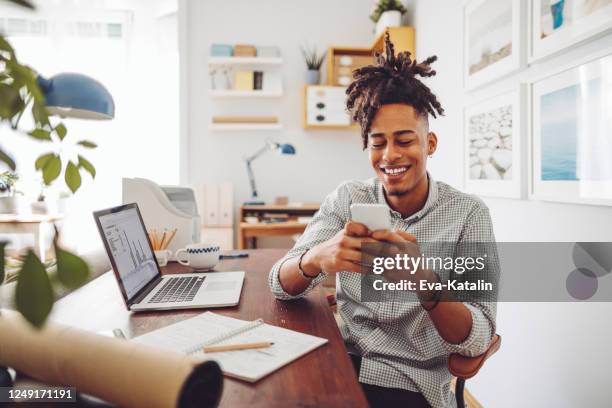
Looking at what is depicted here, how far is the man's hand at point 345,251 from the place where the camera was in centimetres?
90

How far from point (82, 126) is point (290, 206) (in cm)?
199

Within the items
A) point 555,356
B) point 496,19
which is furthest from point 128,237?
point 496,19

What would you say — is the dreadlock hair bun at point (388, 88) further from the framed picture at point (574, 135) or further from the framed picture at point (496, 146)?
the framed picture at point (496, 146)

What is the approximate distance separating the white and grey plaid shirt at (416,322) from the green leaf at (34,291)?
35.0 inches

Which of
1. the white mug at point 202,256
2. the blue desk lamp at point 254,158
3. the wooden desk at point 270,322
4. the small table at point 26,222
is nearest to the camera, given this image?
the wooden desk at point 270,322

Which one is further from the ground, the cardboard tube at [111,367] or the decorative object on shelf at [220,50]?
the decorative object on shelf at [220,50]

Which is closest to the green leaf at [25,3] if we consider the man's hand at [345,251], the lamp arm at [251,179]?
the man's hand at [345,251]

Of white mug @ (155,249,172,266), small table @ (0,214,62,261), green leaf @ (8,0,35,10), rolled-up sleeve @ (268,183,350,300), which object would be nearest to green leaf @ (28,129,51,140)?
green leaf @ (8,0,35,10)

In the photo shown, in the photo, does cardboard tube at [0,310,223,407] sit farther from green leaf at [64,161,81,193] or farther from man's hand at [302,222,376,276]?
man's hand at [302,222,376,276]

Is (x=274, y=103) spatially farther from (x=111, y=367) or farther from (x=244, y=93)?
(x=111, y=367)

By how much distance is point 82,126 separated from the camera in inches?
148

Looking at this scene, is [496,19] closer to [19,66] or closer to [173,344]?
[173,344]

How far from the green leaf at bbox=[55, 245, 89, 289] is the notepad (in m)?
0.47

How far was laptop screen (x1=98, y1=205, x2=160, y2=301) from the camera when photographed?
107 cm
